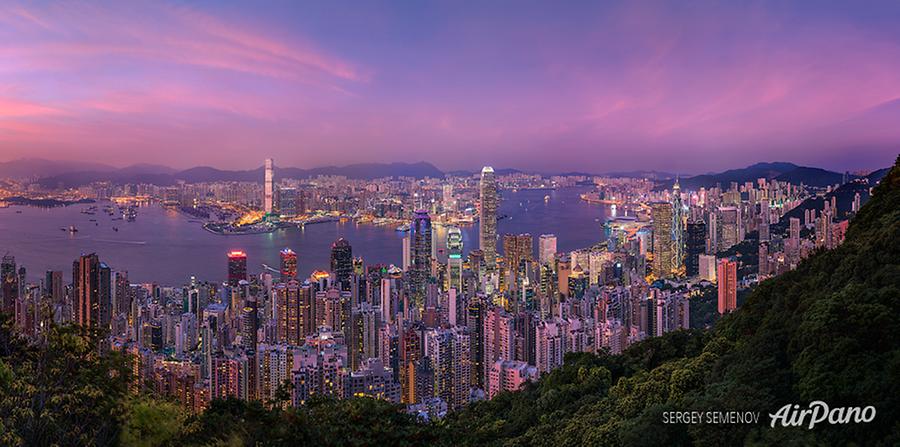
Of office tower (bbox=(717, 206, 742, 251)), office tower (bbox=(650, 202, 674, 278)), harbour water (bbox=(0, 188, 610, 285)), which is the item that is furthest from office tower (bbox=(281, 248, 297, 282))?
office tower (bbox=(717, 206, 742, 251))

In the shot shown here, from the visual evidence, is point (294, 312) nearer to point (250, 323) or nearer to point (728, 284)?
point (250, 323)

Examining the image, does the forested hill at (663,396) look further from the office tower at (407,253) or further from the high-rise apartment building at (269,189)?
the high-rise apartment building at (269,189)

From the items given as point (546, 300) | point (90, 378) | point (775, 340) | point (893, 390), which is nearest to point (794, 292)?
point (775, 340)

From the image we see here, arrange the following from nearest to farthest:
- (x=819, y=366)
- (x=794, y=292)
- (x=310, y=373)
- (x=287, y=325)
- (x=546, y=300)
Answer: (x=819, y=366) → (x=794, y=292) → (x=310, y=373) → (x=287, y=325) → (x=546, y=300)

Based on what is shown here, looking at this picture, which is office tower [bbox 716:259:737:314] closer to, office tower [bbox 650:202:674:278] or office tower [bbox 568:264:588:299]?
office tower [bbox 568:264:588:299]

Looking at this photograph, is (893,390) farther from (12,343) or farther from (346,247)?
(346,247)
